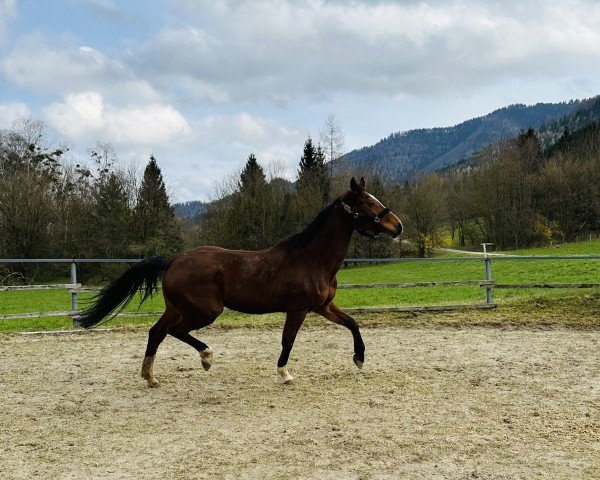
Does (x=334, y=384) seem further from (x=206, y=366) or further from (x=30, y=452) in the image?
(x=30, y=452)

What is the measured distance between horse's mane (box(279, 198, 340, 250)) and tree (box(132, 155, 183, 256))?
852 inches

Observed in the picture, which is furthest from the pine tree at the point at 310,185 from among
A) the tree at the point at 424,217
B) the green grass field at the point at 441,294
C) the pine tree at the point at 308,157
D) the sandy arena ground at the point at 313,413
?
the sandy arena ground at the point at 313,413

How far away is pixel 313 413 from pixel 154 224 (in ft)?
79.9

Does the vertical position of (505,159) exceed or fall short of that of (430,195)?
it exceeds it

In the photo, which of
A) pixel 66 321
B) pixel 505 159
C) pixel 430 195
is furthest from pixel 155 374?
pixel 505 159

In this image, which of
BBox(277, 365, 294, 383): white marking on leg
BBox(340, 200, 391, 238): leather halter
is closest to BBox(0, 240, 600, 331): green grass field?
BBox(277, 365, 294, 383): white marking on leg

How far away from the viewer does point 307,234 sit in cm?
539

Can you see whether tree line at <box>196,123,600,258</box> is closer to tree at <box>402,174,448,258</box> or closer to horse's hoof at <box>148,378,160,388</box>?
tree at <box>402,174,448,258</box>

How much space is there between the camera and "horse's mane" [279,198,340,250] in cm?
538

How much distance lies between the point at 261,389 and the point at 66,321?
25.5 ft

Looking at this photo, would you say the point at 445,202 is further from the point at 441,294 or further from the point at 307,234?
the point at 307,234

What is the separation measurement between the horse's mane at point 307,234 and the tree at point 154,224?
2164cm

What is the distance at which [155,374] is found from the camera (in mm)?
5727

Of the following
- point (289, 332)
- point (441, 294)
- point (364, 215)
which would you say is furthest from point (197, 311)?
point (441, 294)
